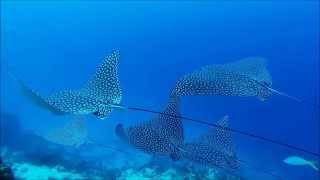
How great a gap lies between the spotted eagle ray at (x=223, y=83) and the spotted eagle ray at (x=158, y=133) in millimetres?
242

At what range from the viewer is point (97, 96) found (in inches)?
225

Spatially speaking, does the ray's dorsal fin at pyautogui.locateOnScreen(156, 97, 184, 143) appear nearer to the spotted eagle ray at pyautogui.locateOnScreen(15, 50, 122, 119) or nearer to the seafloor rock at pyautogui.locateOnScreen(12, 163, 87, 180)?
the spotted eagle ray at pyautogui.locateOnScreen(15, 50, 122, 119)

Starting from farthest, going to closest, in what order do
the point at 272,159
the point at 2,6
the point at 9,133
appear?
the point at 2,6, the point at 272,159, the point at 9,133

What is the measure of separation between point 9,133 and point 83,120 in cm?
539

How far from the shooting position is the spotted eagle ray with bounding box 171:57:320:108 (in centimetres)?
606

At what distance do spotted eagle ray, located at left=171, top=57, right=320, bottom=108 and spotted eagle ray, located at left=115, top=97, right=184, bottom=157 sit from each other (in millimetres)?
242

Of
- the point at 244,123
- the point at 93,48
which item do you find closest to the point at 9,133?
the point at 244,123

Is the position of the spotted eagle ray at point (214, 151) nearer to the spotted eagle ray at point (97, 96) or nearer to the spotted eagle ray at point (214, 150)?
the spotted eagle ray at point (214, 150)

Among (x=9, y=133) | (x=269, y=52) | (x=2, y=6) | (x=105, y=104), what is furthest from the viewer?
(x=2, y=6)

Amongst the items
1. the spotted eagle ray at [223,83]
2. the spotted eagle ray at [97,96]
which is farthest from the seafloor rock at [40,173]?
the spotted eagle ray at [223,83]

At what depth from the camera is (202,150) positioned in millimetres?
6547

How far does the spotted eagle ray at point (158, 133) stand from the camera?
240 inches

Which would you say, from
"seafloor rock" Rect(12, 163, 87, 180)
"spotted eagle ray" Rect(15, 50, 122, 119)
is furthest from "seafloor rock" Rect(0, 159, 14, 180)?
"seafloor rock" Rect(12, 163, 87, 180)

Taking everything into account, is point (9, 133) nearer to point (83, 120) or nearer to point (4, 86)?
point (83, 120)
